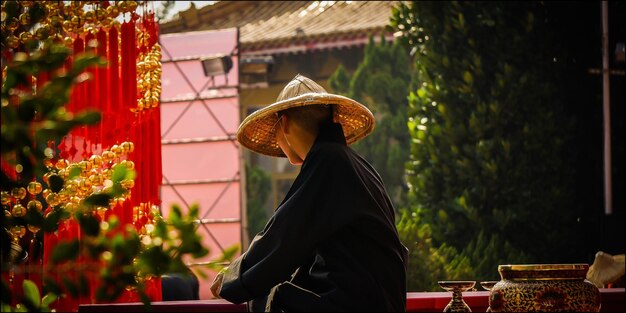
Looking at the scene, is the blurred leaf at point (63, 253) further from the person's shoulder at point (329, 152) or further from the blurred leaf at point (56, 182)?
the person's shoulder at point (329, 152)

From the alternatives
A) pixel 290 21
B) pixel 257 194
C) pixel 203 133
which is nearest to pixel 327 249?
pixel 257 194

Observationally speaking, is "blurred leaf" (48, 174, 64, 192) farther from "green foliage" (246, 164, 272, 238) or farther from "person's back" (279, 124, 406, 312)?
"green foliage" (246, 164, 272, 238)

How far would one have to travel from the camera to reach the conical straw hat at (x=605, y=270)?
20.5 feet

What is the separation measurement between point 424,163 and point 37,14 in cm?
752

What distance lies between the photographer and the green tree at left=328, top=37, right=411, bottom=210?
1343cm

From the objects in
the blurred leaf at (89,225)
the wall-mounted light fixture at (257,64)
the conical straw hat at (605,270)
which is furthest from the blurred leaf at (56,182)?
the wall-mounted light fixture at (257,64)

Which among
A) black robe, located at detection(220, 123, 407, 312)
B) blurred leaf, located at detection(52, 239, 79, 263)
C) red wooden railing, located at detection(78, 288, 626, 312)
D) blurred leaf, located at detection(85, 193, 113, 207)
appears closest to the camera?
blurred leaf, located at detection(52, 239, 79, 263)

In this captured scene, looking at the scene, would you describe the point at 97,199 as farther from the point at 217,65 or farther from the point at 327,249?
the point at 217,65

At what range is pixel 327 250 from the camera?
326 cm

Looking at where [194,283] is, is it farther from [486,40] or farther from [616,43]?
[616,43]

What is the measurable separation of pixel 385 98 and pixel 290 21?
11.4 feet

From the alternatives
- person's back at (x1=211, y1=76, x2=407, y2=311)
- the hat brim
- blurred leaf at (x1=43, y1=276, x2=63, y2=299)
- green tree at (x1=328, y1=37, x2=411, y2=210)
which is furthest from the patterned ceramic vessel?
green tree at (x1=328, y1=37, x2=411, y2=210)

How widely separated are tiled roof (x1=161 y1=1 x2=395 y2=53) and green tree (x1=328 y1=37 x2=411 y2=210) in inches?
41.8

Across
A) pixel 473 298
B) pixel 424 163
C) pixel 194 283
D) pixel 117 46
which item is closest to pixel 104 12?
→ pixel 117 46
